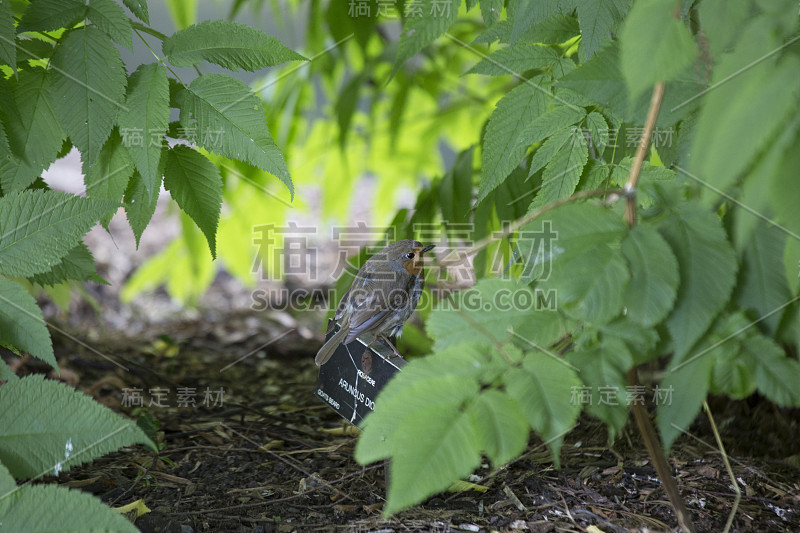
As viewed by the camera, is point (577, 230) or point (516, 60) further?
point (516, 60)

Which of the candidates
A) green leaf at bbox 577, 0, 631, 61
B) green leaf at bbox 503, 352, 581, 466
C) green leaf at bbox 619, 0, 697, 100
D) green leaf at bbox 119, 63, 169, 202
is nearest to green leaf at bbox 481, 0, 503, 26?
green leaf at bbox 577, 0, 631, 61

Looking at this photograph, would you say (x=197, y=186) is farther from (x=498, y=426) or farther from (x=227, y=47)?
(x=498, y=426)

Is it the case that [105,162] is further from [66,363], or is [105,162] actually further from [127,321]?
[127,321]

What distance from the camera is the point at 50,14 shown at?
1.14 metres

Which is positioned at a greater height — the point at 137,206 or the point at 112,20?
the point at 112,20

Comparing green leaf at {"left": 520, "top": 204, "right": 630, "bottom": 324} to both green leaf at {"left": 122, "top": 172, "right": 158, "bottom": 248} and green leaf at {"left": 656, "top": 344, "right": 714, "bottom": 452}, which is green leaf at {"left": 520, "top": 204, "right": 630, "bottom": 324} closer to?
green leaf at {"left": 656, "top": 344, "right": 714, "bottom": 452}

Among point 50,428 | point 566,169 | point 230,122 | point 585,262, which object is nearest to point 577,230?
point 585,262

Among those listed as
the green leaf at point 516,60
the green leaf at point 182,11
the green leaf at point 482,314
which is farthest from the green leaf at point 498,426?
the green leaf at point 182,11

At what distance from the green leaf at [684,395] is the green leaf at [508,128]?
1.64 ft

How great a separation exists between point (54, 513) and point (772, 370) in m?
0.88

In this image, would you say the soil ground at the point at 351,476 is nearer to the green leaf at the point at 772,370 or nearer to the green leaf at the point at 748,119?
the green leaf at the point at 772,370

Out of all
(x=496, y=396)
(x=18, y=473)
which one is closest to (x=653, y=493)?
(x=496, y=396)

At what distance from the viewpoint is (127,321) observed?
3.42 meters

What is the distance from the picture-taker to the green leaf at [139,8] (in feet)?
3.84
